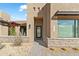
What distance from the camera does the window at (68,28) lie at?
19.5 m

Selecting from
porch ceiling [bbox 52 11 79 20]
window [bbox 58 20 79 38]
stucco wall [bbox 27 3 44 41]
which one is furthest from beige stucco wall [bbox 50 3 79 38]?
stucco wall [bbox 27 3 44 41]

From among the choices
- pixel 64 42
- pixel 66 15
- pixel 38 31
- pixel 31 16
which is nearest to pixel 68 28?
pixel 66 15

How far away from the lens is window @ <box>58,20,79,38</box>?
19.5 m

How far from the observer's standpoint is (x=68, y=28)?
19.6 meters

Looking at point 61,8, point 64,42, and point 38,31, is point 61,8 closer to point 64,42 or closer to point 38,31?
point 64,42

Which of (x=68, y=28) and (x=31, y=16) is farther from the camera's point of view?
(x=31, y=16)

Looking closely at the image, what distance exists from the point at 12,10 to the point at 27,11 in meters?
16.3

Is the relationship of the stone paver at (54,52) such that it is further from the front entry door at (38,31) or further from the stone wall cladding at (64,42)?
the front entry door at (38,31)

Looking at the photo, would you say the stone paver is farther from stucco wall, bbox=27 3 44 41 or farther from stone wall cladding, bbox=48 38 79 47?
stucco wall, bbox=27 3 44 41

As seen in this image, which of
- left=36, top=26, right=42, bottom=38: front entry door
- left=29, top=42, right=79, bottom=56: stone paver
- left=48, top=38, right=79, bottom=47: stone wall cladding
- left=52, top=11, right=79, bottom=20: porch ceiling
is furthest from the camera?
left=36, top=26, right=42, bottom=38: front entry door


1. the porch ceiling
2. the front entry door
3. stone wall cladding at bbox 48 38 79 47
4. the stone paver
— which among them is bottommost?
the stone paver

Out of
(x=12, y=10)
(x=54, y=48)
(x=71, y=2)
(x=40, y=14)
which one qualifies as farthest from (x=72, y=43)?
(x=12, y=10)

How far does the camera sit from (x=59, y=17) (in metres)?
19.3

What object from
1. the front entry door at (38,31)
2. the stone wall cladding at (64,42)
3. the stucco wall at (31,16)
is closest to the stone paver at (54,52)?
the stone wall cladding at (64,42)
